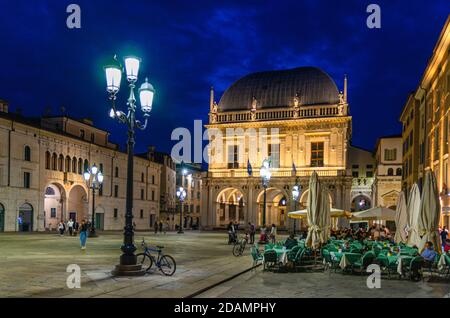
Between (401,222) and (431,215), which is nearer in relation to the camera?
(431,215)

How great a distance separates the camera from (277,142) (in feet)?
224

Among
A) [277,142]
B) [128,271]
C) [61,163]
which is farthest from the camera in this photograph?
[277,142]

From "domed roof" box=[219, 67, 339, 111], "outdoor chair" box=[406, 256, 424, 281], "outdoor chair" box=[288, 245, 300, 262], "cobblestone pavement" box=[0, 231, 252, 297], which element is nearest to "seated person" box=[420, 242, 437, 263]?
"outdoor chair" box=[406, 256, 424, 281]

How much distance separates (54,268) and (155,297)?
6.66m

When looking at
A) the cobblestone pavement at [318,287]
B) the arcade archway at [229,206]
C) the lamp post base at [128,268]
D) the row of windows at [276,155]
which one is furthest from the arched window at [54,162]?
the cobblestone pavement at [318,287]

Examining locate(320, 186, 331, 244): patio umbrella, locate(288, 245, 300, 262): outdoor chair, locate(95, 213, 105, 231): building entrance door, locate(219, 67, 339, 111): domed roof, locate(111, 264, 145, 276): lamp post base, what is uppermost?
locate(219, 67, 339, 111): domed roof

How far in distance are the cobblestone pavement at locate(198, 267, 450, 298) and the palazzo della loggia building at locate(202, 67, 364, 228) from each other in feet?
157

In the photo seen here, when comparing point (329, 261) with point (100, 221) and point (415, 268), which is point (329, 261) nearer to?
point (415, 268)

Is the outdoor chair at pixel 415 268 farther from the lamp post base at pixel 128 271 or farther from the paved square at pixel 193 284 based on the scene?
the lamp post base at pixel 128 271

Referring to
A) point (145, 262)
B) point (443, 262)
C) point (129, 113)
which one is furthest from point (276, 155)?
point (129, 113)

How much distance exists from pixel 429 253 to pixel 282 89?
184 feet

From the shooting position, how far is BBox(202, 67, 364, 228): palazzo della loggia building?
65250mm

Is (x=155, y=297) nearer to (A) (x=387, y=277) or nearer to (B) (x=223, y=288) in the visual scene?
(B) (x=223, y=288)

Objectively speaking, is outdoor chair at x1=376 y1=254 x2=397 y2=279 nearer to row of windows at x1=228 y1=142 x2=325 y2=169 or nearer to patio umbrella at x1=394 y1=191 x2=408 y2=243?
patio umbrella at x1=394 y1=191 x2=408 y2=243
